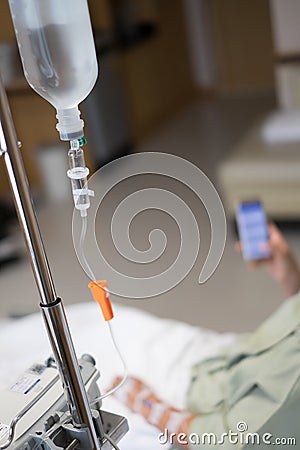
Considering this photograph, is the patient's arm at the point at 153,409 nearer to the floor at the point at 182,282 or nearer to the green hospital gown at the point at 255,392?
the green hospital gown at the point at 255,392

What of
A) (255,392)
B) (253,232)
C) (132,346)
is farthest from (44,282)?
(253,232)

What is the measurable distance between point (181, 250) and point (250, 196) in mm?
1800

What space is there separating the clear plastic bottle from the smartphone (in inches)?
34.8

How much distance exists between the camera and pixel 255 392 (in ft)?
3.55

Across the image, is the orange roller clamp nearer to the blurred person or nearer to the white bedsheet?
the blurred person

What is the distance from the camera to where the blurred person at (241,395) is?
3.26ft

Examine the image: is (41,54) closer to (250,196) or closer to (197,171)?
(197,171)

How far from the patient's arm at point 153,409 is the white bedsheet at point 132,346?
1.9 inches

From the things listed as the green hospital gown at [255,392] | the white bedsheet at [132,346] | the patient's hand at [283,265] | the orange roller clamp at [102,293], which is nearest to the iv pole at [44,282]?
the orange roller clamp at [102,293]

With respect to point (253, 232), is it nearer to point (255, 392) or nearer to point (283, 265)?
point (283, 265)

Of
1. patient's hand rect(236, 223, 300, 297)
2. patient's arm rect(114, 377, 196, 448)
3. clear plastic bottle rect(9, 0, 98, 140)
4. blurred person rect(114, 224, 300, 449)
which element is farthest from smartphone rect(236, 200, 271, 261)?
clear plastic bottle rect(9, 0, 98, 140)

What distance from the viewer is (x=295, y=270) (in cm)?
153

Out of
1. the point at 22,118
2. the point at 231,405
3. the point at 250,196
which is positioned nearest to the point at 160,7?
the point at 22,118

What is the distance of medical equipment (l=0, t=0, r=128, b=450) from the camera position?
721mm
